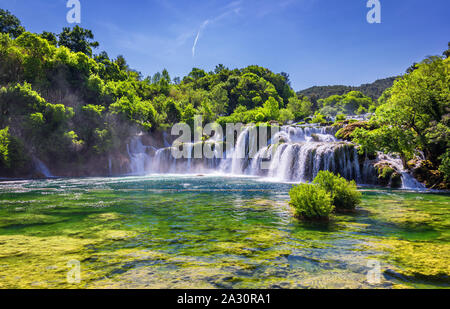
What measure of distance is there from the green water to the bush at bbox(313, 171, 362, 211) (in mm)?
718

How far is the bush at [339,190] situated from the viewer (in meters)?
10.2

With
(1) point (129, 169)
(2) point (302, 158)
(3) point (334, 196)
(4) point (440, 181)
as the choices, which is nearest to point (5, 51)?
(1) point (129, 169)

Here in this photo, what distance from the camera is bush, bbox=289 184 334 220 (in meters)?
8.48

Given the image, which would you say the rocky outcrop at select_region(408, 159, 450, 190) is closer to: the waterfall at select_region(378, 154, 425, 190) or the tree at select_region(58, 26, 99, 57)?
the waterfall at select_region(378, 154, 425, 190)

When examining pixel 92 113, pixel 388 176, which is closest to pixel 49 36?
pixel 92 113

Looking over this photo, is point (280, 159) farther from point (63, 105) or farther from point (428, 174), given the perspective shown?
point (63, 105)

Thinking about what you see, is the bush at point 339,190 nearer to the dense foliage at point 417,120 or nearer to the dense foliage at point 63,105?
the dense foliage at point 417,120

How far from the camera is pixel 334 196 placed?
33.0 feet

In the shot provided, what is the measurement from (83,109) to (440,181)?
129ft

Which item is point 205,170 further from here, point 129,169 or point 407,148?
point 407,148

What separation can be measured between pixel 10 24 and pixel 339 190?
66.6 meters

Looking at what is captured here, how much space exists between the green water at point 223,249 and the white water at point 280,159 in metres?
13.7
